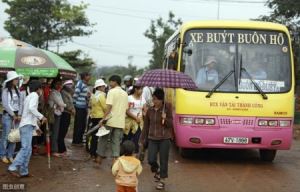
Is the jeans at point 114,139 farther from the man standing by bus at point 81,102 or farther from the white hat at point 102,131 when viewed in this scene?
the man standing by bus at point 81,102

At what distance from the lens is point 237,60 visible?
34.5ft

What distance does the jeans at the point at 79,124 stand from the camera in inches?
480

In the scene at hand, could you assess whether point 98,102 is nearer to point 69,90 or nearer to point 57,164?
point 69,90

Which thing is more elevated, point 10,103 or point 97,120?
point 10,103

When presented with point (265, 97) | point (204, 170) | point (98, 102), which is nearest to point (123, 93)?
point (98, 102)

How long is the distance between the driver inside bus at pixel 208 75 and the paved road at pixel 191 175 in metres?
1.66

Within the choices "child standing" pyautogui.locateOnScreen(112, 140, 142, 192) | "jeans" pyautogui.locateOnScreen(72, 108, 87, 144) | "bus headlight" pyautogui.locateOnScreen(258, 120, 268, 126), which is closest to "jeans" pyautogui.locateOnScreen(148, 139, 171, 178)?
"child standing" pyautogui.locateOnScreen(112, 140, 142, 192)

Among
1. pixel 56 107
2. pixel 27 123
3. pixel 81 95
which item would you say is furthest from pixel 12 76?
pixel 81 95

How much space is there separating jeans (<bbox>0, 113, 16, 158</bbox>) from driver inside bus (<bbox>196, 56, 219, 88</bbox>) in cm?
372

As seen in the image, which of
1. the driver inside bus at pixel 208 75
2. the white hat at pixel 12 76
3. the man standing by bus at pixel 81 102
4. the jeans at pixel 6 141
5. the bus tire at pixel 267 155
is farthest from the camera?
the man standing by bus at pixel 81 102

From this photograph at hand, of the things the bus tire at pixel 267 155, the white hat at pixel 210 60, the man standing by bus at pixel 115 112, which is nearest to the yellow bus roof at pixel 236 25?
the white hat at pixel 210 60

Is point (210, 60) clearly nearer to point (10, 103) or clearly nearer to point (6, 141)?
point (10, 103)

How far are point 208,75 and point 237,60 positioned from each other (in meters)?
0.68

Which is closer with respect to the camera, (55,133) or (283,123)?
(283,123)
